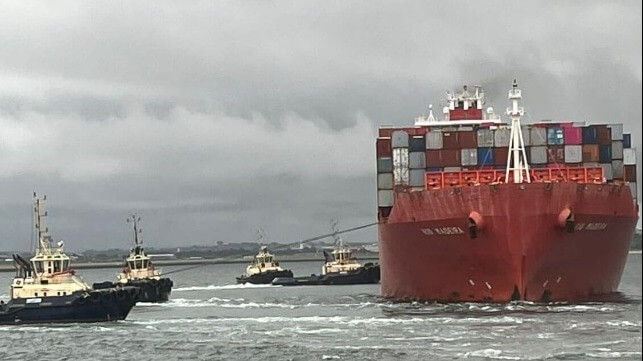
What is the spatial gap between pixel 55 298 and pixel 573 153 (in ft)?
82.4

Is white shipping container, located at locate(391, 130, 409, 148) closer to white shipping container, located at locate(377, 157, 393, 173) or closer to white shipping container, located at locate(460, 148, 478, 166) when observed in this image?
white shipping container, located at locate(377, 157, 393, 173)

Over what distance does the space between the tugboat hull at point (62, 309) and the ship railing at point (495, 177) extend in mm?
14941

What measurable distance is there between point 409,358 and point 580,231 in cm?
1575

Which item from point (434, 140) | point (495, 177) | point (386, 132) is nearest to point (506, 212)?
point (495, 177)

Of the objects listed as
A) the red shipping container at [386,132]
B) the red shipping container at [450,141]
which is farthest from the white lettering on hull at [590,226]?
the red shipping container at [386,132]

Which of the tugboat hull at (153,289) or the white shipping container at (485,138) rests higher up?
the white shipping container at (485,138)

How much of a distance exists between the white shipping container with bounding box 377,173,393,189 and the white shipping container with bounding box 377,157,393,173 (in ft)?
0.79

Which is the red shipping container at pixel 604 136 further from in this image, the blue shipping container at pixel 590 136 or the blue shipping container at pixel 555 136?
the blue shipping container at pixel 555 136

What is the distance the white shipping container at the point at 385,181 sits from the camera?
48.4 m

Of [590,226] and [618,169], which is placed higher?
[618,169]

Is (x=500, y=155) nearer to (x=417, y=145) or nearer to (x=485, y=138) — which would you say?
(x=485, y=138)

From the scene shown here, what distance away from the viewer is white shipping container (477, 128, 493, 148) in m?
46.5

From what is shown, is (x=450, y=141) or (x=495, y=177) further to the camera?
(x=450, y=141)

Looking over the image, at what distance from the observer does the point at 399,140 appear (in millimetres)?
46969
